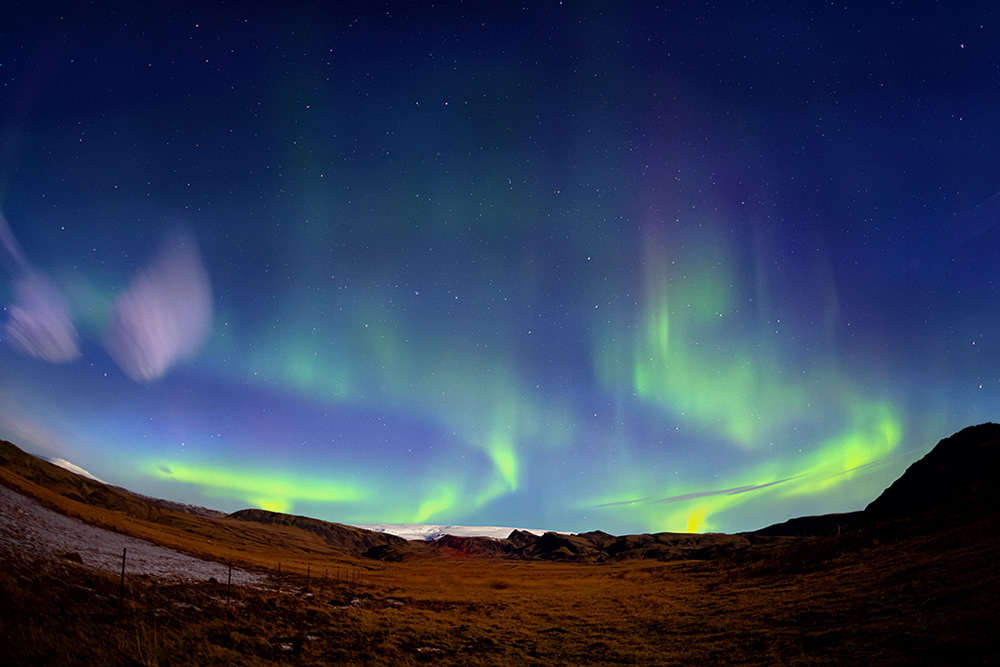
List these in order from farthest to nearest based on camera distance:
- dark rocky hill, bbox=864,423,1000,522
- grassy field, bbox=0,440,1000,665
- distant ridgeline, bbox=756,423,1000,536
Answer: dark rocky hill, bbox=864,423,1000,522 < distant ridgeline, bbox=756,423,1000,536 < grassy field, bbox=0,440,1000,665

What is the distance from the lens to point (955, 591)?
18.4 metres

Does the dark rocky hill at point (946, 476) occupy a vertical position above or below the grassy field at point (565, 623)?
above

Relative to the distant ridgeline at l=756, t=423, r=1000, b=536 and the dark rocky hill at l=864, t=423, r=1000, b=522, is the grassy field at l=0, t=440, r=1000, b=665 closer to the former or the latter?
the distant ridgeline at l=756, t=423, r=1000, b=536

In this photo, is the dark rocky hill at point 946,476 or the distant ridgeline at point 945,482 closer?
the distant ridgeline at point 945,482

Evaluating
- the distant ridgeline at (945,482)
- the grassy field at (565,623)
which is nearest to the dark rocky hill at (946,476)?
the distant ridgeline at (945,482)

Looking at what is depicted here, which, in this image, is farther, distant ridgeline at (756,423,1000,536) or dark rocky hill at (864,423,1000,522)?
dark rocky hill at (864,423,1000,522)

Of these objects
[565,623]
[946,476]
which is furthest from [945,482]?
[565,623]

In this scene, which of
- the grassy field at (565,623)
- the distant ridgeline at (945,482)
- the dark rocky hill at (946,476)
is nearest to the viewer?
the grassy field at (565,623)

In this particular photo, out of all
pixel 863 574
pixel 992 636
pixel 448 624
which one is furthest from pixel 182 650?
pixel 863 574

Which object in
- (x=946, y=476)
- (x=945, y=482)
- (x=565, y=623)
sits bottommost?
(x=565, y=623)

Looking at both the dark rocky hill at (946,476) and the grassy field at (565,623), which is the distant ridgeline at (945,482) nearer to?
the dark rocky hill at (946,476)

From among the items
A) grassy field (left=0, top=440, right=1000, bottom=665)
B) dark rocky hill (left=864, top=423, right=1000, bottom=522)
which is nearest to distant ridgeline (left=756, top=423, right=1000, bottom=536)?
dark rocky hill (left=864, top=423, right=1000, bottom=522)

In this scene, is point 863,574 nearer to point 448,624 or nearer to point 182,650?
point 448,624

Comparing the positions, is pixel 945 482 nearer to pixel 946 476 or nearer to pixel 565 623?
pixel 946 476
